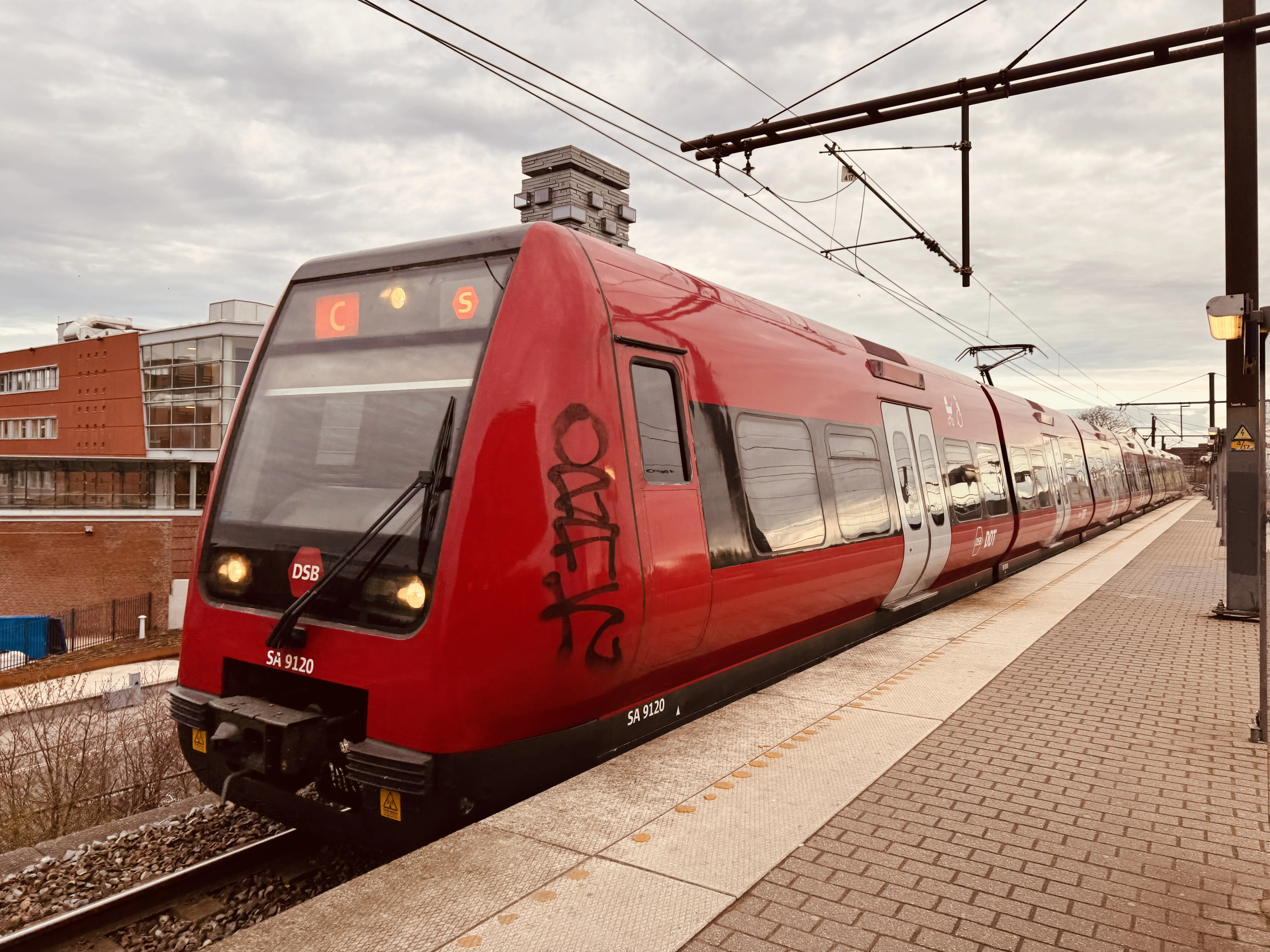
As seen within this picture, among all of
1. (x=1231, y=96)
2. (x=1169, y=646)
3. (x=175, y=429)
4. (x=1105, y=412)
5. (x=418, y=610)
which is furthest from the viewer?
(x=1105, y=412)

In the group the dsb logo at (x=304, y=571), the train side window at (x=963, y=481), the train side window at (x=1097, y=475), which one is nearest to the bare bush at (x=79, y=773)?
the dsb logo at (x=304, y=571)

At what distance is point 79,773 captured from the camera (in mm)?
9359

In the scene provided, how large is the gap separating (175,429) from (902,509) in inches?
1553

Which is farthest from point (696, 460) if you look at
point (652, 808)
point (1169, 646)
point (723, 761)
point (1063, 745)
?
point (1169, 646)

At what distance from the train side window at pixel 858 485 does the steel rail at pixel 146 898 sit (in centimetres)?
480

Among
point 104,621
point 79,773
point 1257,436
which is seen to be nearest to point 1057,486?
point 1257,436

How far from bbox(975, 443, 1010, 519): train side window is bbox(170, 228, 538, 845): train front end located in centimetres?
932

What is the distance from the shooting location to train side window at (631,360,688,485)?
4.79 m

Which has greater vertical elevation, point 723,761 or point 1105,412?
point 1105,412

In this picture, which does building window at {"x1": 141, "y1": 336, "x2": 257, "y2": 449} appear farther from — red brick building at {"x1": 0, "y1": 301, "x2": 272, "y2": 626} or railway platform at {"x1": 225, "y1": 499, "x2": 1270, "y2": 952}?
railway platform at {"x1": 225, "y1": 499, "x2": 1270, "y2": 952}

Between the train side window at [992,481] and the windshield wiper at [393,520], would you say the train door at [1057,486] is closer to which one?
the train side window at [992,481]

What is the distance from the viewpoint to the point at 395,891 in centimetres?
321

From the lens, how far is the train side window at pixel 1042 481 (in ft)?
49.7

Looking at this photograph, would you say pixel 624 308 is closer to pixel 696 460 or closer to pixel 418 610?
pixel 696 460
